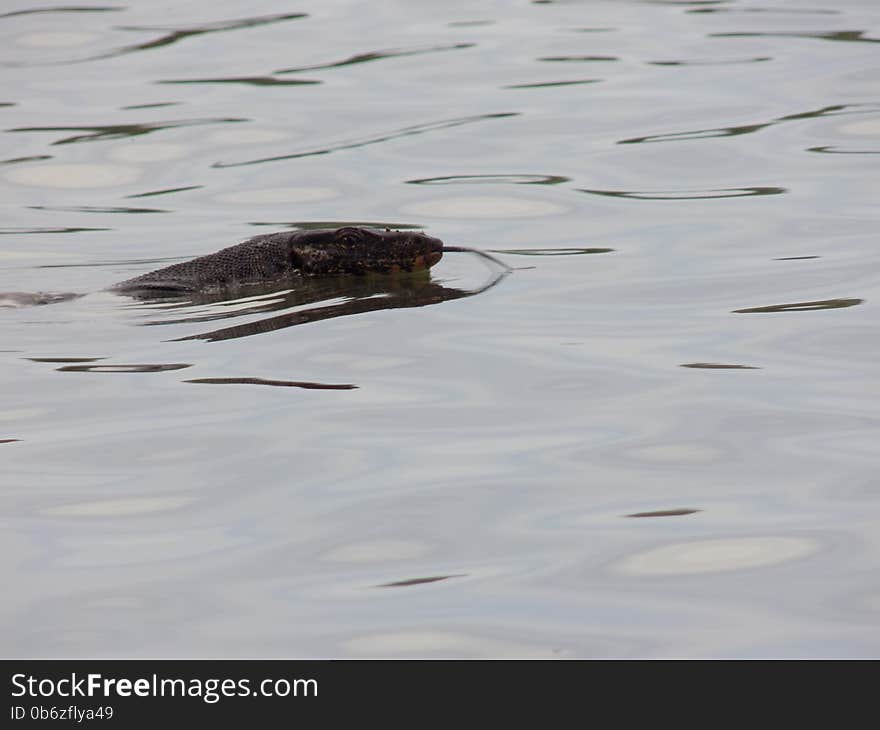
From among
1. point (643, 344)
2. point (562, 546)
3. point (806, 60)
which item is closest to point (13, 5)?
point (806, 60)

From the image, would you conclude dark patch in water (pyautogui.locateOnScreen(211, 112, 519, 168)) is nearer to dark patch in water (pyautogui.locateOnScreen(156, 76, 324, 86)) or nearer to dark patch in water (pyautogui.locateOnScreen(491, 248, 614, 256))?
dark patch in water (pyautogui.locateOnScreen(156, 76, 324, 86))

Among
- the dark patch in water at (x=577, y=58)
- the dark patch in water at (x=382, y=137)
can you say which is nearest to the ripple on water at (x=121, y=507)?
the dark patch in water at (x=382, y=137)

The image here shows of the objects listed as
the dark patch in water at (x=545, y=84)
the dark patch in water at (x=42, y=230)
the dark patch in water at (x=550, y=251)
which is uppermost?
the dark patch in water at (x=545, y=84)

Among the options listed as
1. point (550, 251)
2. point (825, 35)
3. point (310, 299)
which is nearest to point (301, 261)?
point (310, 299)

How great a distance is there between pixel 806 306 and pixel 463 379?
2884 mm

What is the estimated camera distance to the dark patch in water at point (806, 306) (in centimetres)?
1143

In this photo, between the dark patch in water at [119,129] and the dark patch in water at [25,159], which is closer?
the dark patch in water at [25,159]

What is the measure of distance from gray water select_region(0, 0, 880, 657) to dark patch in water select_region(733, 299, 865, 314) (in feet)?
0.14

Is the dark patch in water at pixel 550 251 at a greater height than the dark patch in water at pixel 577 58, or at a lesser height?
lesser

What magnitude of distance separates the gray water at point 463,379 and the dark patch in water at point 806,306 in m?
0.04

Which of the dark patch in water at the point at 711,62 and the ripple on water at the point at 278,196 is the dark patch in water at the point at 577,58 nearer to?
the dark patch in water at the point at 711,62

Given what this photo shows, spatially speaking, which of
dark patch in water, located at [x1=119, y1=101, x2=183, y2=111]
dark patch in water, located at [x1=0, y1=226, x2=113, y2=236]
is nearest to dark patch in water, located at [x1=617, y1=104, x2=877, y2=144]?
dark patch in water, located at [x1=119, y1=101, x2=183, y2=111]

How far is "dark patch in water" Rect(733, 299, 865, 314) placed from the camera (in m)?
11.4
